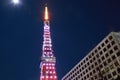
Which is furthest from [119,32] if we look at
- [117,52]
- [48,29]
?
[48,29]

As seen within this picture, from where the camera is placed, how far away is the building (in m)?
82.1

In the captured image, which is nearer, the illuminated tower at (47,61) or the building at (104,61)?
the building at (104,61)

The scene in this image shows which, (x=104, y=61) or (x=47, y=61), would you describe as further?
(x=47, y=61)

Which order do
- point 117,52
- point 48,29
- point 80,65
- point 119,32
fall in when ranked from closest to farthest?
point 117,52 < point 119,32 < point 80,65 < point 48,29

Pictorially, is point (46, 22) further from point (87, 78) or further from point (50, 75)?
point (87, 78)

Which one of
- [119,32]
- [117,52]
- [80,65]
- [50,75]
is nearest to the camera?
[117,52]

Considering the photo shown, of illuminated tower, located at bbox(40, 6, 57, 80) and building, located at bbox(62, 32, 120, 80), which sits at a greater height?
illuminated tower, located at bbox(40, 6, 57, 80)

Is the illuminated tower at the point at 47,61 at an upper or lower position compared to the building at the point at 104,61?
upper

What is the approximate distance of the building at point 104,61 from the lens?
82.1 meters

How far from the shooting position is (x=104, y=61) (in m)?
87.8

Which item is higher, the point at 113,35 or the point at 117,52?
the point at 113,35

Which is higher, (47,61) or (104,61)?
(47,61)

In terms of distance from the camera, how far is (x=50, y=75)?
123125mm

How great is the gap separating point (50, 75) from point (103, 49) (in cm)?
4274
